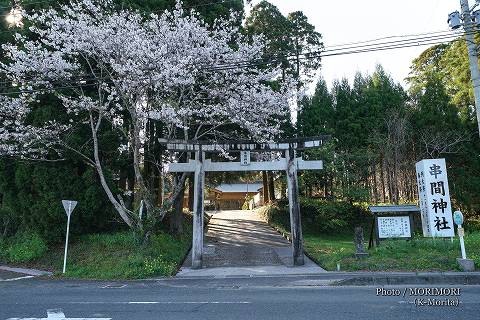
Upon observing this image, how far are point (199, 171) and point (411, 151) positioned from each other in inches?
740

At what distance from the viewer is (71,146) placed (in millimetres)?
15172

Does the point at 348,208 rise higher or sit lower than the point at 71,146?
lower

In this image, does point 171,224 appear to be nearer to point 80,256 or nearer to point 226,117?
point 80,256

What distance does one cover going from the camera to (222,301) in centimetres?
810

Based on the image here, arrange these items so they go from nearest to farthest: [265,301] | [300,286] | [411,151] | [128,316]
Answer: [128,316] < [265,301] < [300,286] < [411,151]

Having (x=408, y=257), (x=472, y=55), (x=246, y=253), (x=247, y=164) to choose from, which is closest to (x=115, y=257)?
(x=246, y=253)

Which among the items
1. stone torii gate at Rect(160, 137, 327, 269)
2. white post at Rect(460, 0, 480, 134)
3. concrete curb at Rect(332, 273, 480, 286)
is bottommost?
concrete curb at Rect(332, 273, 480, 286)

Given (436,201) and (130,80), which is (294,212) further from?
(130,80)

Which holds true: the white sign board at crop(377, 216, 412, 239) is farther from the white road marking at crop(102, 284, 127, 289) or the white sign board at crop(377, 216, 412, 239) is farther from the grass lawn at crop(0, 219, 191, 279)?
the white road marking at crop(102, 284, 127, 289)

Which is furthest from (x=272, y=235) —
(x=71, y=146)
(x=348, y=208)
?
(x=71, y=146)

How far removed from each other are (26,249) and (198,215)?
7.50 metres

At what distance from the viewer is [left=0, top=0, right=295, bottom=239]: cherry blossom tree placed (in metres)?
13.3

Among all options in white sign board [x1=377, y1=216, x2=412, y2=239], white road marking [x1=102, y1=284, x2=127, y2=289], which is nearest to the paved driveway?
white road marking [x1=102, y1=284, x2=127, y2=289]

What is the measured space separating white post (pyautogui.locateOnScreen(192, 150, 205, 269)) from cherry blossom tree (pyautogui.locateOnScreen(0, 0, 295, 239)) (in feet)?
2.74
